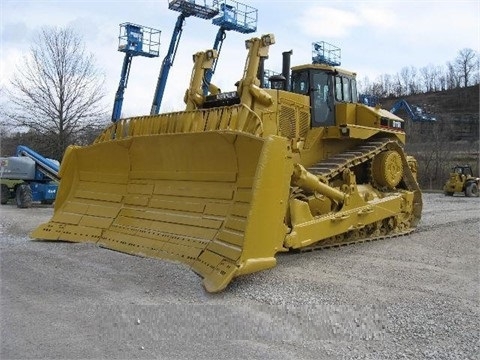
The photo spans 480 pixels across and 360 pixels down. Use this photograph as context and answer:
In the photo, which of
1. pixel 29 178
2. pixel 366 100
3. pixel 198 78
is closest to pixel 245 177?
pixel 198 78

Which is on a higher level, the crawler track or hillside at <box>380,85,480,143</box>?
hillside at <box>380,85,480,143</box>

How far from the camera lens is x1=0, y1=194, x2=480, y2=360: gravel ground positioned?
3.40 metres

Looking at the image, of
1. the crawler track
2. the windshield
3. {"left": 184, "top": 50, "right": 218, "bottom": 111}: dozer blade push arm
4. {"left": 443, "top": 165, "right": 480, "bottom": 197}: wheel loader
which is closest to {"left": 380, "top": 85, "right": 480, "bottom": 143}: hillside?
{"left": 443, "top": 165, "right": 480, "bottom": 197}: wheel loader

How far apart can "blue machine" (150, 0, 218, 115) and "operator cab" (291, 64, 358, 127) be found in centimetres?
1331

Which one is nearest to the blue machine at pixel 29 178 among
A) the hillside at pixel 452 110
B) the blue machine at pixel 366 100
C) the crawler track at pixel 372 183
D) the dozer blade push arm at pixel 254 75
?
the blue machine at pixel 366 100

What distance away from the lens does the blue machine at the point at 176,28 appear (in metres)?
21.2

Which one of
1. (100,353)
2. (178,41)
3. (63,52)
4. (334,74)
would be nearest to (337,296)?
(100,353)

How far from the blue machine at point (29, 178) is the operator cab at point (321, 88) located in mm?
9522

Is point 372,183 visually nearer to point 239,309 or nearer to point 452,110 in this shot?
point 239,309

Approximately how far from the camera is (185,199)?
6.11 m

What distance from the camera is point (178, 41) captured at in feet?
72.8

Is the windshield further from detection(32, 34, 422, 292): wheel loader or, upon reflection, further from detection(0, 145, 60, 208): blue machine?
detection(0, 145, 60, 208): blue machine

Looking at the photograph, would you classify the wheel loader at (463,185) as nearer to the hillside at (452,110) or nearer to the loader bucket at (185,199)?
the hillside at (452,110)

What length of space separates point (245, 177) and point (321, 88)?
11.6 feet
